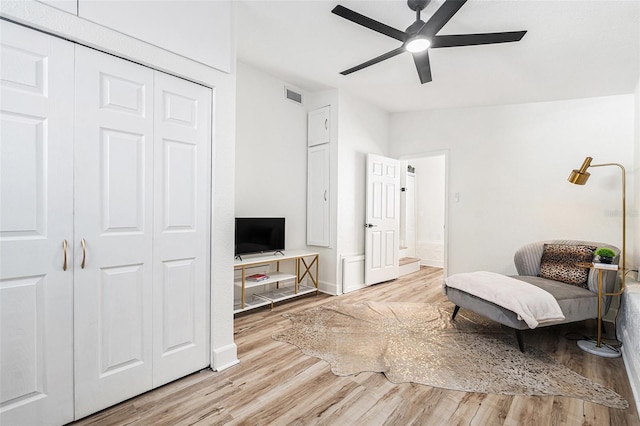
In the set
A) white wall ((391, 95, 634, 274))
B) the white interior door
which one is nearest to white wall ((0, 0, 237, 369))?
the white interior door

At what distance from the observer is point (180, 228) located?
6.77ft

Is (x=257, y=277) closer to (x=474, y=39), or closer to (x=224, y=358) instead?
(x=224, y=358)

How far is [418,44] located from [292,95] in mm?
2217

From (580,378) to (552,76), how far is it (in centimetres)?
300

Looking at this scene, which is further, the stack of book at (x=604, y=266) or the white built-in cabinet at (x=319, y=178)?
the white built-in cabinet at (x=319, y=178)

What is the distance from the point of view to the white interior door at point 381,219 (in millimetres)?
4555

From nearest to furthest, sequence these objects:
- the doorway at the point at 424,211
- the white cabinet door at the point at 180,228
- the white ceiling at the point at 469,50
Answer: the white cabinet door at the point at 180,228 < the white ceiling at the point at 469,50 < the doorway at the point at 424,211

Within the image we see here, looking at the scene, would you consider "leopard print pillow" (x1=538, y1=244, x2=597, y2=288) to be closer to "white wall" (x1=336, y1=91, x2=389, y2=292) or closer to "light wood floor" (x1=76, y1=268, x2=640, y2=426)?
"light wood floor" (x1=76, y1=268, x2=640, y2=426)

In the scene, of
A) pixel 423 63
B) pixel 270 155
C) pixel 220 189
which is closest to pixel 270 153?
pixel 270 155

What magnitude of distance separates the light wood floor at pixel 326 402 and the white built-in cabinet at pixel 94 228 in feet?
0.71

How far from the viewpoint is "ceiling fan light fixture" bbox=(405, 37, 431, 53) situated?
224 cm

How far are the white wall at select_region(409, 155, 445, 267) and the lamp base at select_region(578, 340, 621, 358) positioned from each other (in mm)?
3732

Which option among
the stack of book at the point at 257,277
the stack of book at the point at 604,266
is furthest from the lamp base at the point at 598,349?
the stack of book at the point at 257,277

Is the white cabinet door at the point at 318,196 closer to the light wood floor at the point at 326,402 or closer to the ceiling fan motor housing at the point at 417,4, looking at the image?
the light wood floor at the point at 326,402
